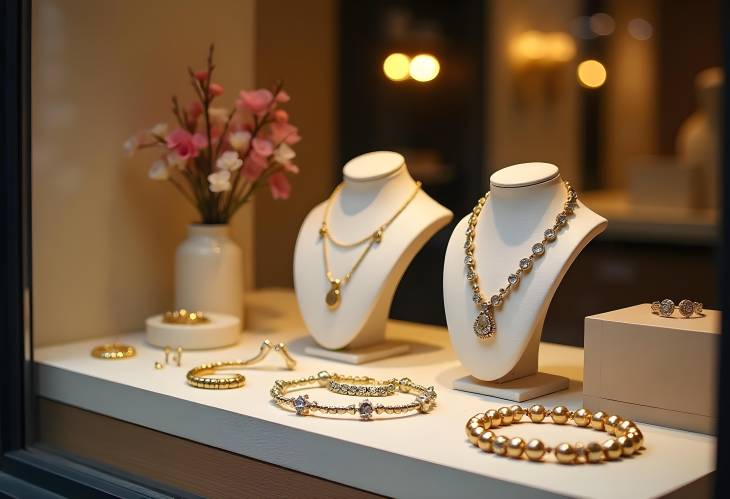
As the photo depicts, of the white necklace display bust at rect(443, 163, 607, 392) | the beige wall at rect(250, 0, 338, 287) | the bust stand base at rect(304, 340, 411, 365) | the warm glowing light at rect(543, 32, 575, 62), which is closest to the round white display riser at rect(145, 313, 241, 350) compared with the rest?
the bust stand base at rect(304, 340, 411, 365)

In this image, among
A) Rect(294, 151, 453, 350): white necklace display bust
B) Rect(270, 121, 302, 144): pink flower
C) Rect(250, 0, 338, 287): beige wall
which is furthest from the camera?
Rect(250, 0, 338, 287): beige wall

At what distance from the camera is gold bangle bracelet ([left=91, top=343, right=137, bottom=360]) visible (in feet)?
5.26

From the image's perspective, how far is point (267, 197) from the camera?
11.5 ft

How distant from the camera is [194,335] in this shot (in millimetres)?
1659

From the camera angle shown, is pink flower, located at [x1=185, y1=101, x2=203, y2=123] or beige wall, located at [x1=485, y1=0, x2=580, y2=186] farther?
beige wall, located at [x1=485, y1=0, x2=580, y2=186]

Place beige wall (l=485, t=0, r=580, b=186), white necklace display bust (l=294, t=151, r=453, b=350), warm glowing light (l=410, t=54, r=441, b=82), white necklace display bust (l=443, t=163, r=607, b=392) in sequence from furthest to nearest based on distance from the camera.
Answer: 1. beige wall (l=485, t=0, r=580, b=186)
2. warm glowing light (l=410, t=54, r=441, b=82)
3. white necklace display bust (l=294, t=151, r=453, b=350)
4. white necklace display bust (l=443, t=163, r=607, b=392)

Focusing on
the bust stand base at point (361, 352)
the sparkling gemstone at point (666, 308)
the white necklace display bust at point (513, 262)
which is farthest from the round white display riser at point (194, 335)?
the sparkling gemstone at point (666, 308)

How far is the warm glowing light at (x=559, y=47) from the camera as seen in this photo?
4.70 m

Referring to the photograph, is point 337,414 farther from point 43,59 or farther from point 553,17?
point 553,17

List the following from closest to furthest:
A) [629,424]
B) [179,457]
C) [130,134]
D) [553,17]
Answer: [629,424]
[179,457]
[130,134]
[553,17]

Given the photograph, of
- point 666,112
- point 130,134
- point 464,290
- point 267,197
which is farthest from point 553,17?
point 464,290

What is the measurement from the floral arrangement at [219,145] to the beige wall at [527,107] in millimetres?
2525

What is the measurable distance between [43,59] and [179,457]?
72 centimetres

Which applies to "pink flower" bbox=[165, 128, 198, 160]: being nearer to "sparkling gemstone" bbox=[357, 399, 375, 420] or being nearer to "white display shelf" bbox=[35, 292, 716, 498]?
"white display shelf" bbox=[35, 292, 716, 498]
